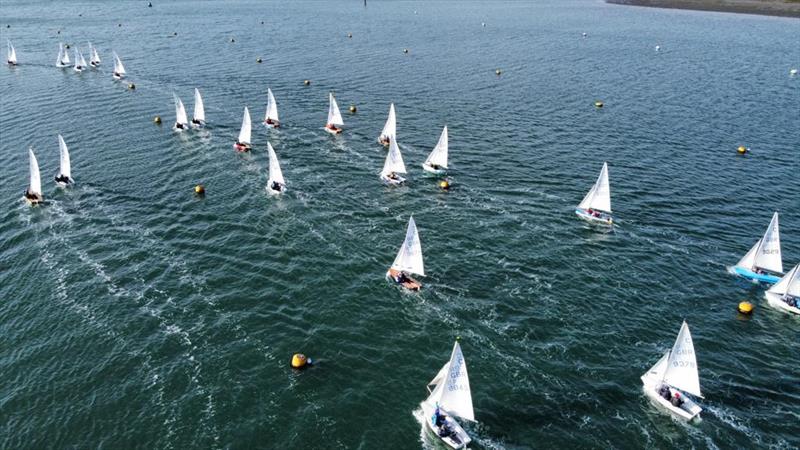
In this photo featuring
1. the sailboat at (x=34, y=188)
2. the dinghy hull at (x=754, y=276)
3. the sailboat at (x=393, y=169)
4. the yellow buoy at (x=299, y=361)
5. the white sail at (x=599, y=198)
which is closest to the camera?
the yellow buoy at (x=299, y=361)

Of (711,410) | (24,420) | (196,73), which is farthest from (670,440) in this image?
(196,73)

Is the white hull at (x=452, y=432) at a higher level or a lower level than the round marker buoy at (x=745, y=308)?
lower

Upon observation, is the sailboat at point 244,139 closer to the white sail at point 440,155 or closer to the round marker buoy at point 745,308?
the white sail at point 440,155

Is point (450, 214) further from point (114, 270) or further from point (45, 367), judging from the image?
point (45, 367)

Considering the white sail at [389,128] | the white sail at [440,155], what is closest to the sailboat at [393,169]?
the white sail at [440,155]

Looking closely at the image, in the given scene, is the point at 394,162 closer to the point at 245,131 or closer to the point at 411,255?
the point at 411,255

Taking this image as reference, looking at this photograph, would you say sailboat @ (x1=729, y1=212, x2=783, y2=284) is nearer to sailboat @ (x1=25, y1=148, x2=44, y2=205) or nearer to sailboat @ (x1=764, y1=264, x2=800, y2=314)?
sailboat @ (x1=764, y1=264, x2=800, y2=314)

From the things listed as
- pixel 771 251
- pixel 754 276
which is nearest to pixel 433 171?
pixel 754 276
